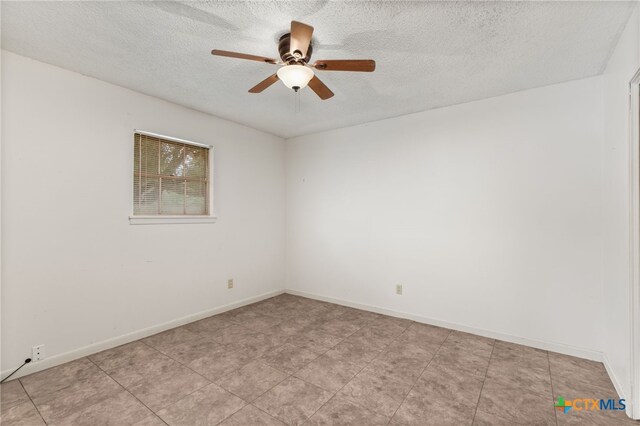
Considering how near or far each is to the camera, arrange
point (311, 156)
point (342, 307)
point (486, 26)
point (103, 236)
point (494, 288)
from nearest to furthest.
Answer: point (486, 26)
point (103, 236)
point (494, 288)
point (342, 307)
point (311, 156)

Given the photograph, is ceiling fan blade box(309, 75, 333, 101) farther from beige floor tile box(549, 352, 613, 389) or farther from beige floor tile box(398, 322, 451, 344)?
beige floor tile box(549, 352, 613, 389)

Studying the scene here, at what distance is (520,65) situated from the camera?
2430mm

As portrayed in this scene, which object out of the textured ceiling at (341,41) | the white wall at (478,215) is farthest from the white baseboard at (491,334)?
the textured ceiling at (341,41)

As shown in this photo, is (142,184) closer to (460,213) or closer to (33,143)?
(33,143)

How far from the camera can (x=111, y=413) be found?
6.13ft

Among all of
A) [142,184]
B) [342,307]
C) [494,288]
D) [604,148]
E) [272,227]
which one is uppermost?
[604,148]

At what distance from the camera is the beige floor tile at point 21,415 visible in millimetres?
1778

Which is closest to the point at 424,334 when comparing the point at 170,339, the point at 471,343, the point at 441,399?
the point at 471,343

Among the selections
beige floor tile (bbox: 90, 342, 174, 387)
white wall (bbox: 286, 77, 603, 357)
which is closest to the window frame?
beige floor tile (bbox: 90, 342, 174, 387)

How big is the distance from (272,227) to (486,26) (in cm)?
357

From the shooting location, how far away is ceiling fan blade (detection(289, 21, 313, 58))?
1609 mm

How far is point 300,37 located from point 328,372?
2.44m

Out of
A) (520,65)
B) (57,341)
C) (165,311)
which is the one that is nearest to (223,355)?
(165,311)

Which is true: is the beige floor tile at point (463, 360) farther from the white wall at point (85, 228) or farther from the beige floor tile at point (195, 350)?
the white wall at point (85, 228)
